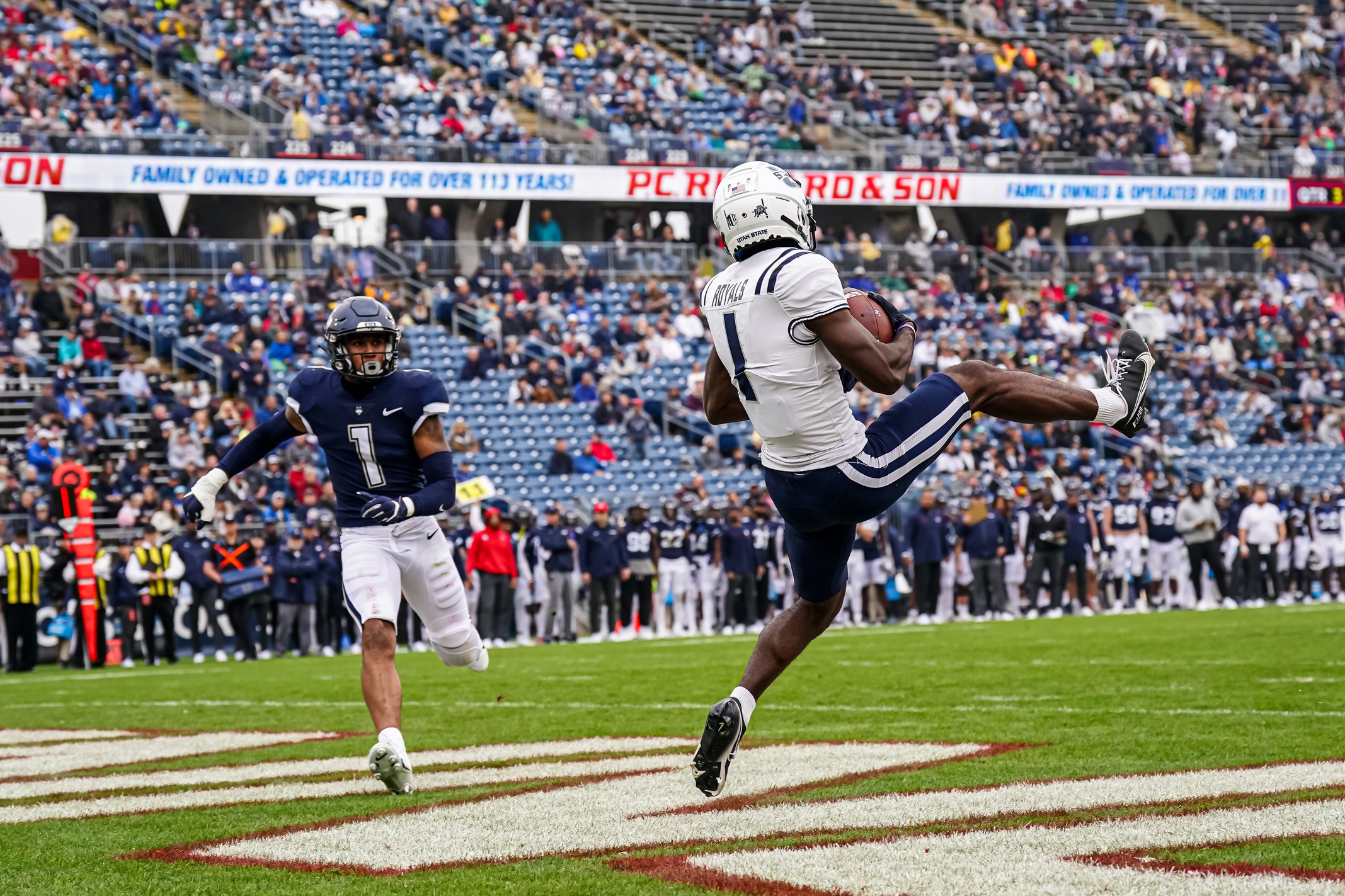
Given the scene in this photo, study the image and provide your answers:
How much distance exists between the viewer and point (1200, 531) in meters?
20.6

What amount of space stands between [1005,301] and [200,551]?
1614 centimetres

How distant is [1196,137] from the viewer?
1340 inches

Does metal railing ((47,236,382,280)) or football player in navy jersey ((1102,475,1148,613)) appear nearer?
football player in navy jersey ((1102,475,1148,613))

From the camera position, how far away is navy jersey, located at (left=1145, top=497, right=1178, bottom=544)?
21062mm

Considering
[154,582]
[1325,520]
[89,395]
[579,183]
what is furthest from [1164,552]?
[89,395]

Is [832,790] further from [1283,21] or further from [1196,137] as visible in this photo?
[1283,21]

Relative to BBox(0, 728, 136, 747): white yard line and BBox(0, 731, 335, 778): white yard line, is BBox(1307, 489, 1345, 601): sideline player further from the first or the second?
BBox(0, 728, 136, 747): white yard line

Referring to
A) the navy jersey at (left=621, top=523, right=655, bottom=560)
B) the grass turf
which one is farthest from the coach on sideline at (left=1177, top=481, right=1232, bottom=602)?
the grass turf

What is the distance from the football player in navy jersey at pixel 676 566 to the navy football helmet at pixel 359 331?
1293 centimetres

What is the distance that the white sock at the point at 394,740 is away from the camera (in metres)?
5.86

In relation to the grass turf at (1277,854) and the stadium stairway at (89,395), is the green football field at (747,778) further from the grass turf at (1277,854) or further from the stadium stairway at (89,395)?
the stadium stairway at (89,395)

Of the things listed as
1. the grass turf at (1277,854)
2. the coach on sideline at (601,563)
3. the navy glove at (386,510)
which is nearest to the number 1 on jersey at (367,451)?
the navy glove at (386,510)

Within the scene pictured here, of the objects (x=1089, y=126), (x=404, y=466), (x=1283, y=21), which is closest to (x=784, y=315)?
(x=404, y=466)

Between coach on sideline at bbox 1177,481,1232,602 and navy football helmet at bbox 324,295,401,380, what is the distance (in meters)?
16.0
